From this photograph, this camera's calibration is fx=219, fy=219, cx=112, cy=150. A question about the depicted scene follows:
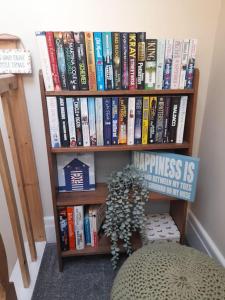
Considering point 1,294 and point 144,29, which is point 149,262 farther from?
point 144,29

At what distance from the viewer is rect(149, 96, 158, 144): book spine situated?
1.07m

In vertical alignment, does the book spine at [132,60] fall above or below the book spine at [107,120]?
above

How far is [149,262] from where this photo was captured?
851mm

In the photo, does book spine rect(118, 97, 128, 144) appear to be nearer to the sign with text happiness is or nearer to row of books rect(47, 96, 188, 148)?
row of books rect(47, 96, 188, 148)

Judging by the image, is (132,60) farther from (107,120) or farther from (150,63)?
(107,120)

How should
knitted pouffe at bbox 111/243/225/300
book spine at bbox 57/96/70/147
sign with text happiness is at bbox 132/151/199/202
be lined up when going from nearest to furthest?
knitted pouffe at bbox 111/243/225/300
book spine at bbox 57/96/70/147
sign with text happiness is at bbox 132/151/199/202

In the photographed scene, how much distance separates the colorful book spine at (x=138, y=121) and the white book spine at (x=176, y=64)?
0.18 m

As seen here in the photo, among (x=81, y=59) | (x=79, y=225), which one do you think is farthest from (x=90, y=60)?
(x=79, y=225)

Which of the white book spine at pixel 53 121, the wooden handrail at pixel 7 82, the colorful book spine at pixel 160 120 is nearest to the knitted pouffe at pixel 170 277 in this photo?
the colorful book spine at pixel 160 120

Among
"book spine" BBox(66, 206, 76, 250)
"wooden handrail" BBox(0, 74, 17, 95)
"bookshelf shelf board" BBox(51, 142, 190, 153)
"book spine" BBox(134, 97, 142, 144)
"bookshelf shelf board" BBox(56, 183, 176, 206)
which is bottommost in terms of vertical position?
"book spine" BBox(66, 206, 76, 250)

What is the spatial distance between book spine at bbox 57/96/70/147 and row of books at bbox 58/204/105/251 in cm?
38

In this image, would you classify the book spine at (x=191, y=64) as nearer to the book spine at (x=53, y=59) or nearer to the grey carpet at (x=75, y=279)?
the book spine at (x=53, y=59)

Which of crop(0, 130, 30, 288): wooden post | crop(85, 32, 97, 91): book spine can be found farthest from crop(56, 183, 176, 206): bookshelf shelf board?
crop(85, 32, 97, 91): book spine

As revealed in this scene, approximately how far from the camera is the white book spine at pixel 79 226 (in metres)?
1.23
